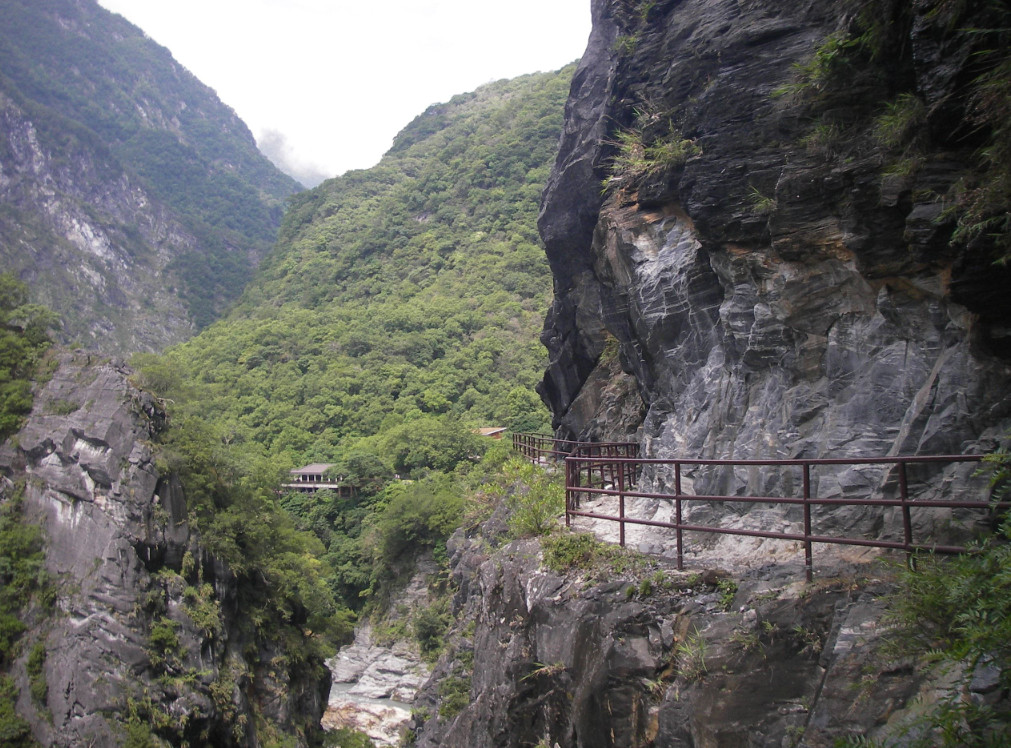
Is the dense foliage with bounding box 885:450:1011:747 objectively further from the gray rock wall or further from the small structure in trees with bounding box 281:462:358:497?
the small structure in trees with bounding box 281:462:358:497

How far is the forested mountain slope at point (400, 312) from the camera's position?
6131 cm

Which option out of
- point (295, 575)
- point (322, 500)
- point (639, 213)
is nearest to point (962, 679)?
point (639, 213)

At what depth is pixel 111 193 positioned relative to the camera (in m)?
127

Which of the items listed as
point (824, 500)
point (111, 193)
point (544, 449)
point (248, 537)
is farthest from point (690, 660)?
point (111, 193)

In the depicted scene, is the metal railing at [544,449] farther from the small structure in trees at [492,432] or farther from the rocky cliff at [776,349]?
the small structure in trees at [492,432]

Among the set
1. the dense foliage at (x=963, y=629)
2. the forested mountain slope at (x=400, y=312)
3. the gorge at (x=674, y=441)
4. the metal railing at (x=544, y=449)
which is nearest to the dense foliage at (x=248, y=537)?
the gorge at (x=674, y=441)

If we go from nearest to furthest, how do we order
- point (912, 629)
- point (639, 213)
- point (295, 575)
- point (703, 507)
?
point (912, 629), point (703, 507), point (639, 213), point (295, 575)

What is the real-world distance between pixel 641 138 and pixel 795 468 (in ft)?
24.0

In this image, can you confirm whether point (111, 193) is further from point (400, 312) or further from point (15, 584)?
point (15, 584)

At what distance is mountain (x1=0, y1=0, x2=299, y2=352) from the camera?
102 meters

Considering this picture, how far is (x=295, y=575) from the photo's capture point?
26016 millimetres

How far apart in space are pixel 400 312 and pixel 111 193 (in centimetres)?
8470

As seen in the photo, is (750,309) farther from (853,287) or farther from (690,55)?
(690,55)

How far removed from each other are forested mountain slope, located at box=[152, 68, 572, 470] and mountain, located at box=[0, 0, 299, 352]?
66.6 feet
